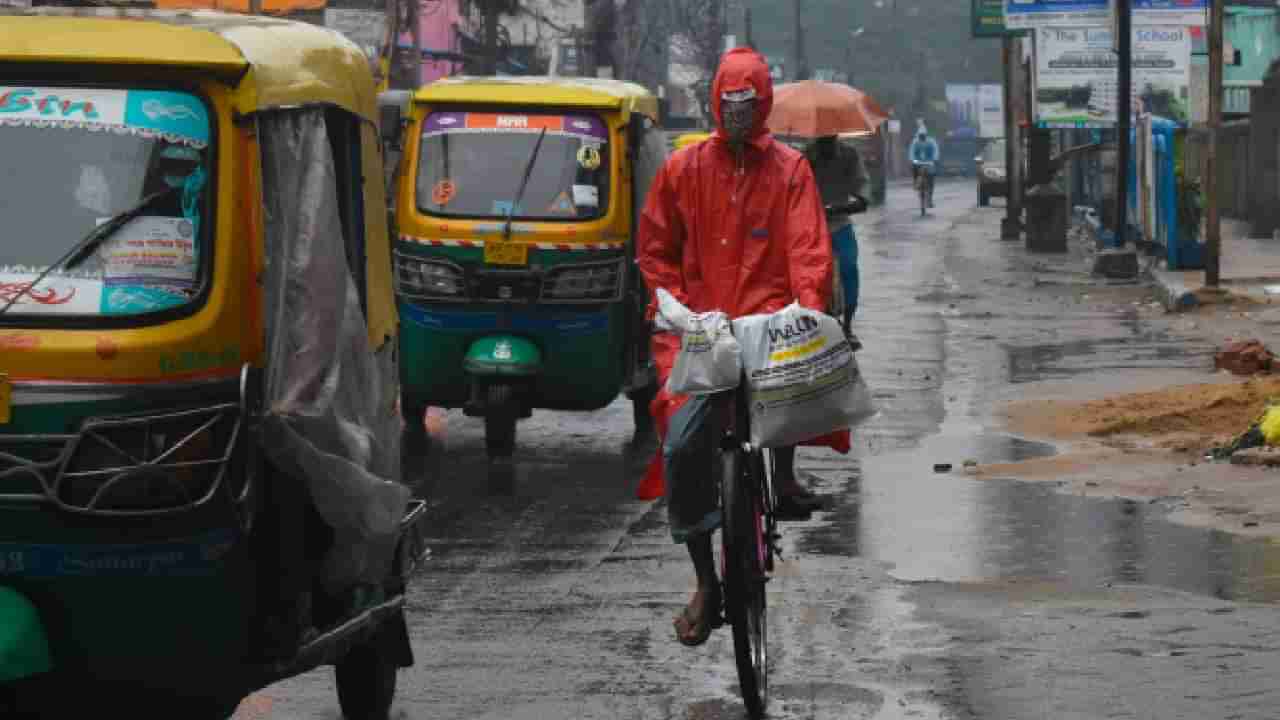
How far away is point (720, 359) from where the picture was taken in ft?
25.1

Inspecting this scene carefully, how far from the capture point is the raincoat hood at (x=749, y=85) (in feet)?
26.8

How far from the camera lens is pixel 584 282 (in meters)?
14.2

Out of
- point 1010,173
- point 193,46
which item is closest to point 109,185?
point 193,46

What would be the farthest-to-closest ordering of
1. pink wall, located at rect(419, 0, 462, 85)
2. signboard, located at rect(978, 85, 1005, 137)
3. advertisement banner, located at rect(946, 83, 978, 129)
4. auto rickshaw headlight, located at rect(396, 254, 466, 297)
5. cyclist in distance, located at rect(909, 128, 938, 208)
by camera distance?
advertisement banner, located at rect(946, 83, 978, 129) < signboard, located at rect(978, 85, 1005, 137) < pink wall, located at rect(419, 0, 462, 85) < cyclist in distance, located at rect(909, 128, 938, 208) < auto rickshaw headlight, located at rect(396, 254, 466, 297)

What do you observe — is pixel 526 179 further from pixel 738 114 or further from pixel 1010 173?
pixel 1010 173

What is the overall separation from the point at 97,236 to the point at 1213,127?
63.9 ft

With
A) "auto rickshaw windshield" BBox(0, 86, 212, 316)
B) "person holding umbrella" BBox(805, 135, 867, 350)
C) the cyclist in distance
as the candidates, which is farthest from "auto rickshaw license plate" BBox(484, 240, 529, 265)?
the cyclist in distance

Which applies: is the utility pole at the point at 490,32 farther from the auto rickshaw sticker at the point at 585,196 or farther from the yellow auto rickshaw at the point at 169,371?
the yellow auto rickshaw at the point at 169,371

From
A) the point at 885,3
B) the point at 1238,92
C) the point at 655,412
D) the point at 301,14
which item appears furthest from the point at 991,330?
the point at 885,3

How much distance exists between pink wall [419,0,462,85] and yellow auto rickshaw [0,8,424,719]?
175 ft

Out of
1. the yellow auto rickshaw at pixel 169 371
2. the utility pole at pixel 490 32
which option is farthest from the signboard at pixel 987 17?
the yellow auto rickshaw at pixel 169 371

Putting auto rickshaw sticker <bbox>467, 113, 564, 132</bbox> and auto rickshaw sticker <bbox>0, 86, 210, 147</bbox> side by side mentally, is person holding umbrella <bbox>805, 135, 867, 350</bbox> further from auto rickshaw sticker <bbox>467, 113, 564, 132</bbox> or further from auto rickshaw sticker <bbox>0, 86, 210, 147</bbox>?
auto rickshaw sticker <bbox>0, 86, 210, 147</bbox>

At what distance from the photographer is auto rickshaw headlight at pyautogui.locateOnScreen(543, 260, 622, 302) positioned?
1410cm

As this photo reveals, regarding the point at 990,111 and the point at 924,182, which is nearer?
Answer: the point at 924,182
